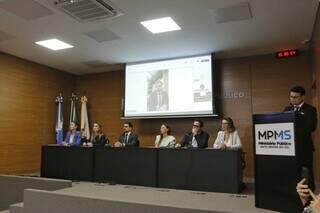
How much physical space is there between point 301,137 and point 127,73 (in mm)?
4748

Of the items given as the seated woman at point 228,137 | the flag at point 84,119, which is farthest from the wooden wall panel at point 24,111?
the seated woman at point 228,137

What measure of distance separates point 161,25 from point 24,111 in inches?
149

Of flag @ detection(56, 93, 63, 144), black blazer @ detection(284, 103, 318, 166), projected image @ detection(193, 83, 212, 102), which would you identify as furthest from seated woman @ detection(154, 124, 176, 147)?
black blazer @ detection(284, 103, 318, 166)

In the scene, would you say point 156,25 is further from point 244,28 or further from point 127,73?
point 127,73

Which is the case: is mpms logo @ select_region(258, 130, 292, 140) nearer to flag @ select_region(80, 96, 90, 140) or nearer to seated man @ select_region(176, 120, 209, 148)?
seated man @ select_region(176, 120, 209, 148)

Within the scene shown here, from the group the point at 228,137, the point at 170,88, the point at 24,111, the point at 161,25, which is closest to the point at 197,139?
the point at 228,137

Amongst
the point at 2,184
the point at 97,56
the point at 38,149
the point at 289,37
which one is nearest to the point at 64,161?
the point at 2,184

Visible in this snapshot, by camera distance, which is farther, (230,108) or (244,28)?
(230,108)

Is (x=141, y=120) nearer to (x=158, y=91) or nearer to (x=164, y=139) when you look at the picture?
(x=158, y=91)

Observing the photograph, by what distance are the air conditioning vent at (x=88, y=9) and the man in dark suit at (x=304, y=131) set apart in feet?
8.63

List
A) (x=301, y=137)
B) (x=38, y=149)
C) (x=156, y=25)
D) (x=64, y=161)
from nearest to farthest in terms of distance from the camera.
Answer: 1. (x=301, y=137)
2. (x=156, y=25)
3. (x=64, y=161)
4. (x=38, y=149)

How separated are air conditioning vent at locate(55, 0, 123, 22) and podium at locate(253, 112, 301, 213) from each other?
2501 mm

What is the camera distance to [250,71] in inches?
247

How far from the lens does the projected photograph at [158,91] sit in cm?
637
